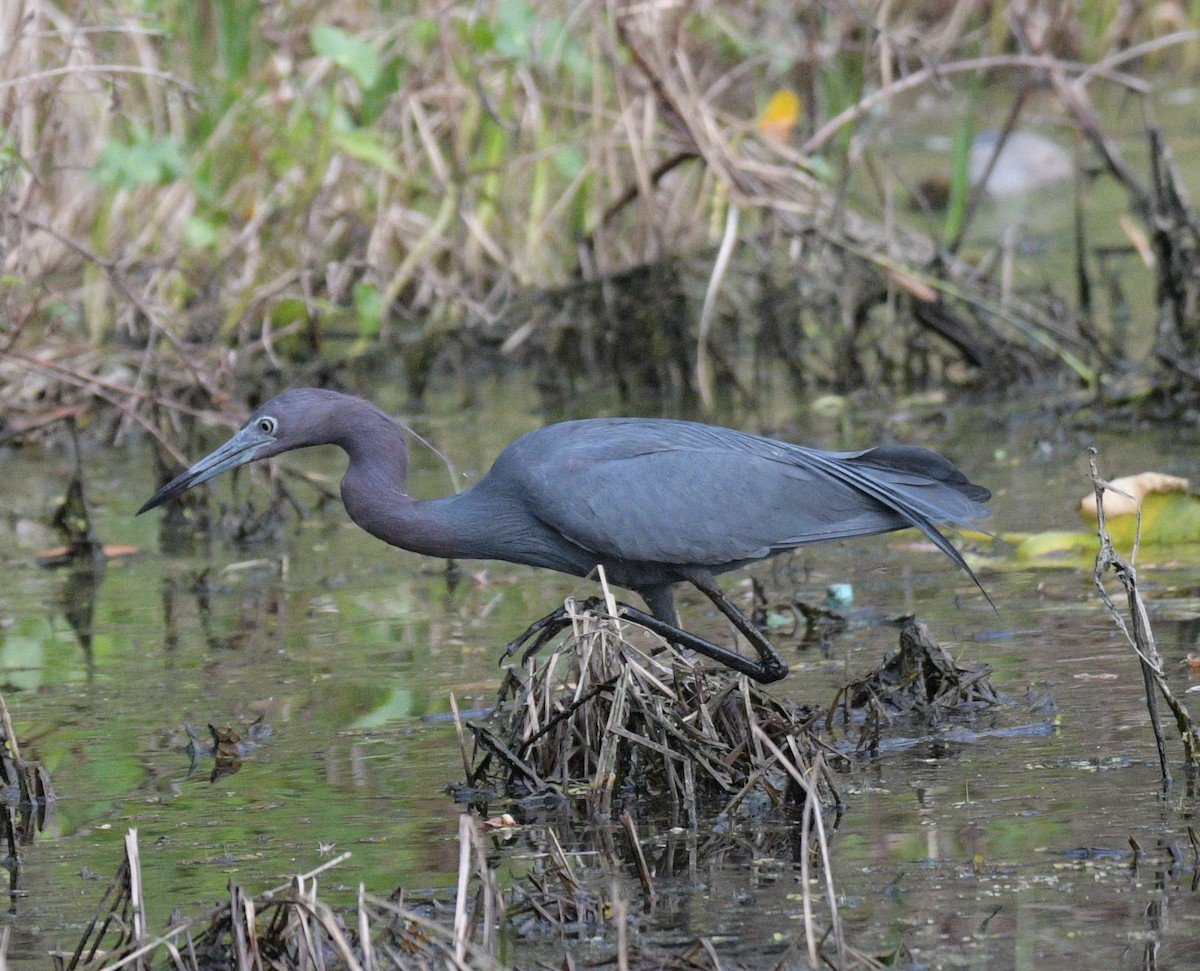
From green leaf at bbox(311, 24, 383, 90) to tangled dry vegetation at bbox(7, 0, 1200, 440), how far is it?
0.04 feet

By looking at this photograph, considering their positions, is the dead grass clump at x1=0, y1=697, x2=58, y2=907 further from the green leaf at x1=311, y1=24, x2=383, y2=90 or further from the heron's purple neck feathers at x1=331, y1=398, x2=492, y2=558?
the green leaf at x1=311, y1=24, x2=383, y2=90

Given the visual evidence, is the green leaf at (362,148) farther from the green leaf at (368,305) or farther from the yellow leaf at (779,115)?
the yellow leaf at (779,115)

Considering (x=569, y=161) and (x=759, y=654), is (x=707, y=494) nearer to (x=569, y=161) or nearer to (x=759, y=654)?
(x=759, y=654)

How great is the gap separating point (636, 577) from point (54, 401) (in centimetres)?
438

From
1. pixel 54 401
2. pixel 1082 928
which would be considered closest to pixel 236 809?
pixel 1082 928

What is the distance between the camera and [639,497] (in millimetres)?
5250

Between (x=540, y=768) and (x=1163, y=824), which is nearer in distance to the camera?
(x=1163, y=824)

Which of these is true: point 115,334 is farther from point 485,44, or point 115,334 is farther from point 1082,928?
point 1082,928

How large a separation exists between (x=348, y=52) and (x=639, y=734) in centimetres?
513

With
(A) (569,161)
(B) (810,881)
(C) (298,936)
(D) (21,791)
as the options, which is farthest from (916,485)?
(A) (569,161)

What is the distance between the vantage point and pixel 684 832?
14.1 ft

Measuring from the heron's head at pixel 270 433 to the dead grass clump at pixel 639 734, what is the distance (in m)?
1.21

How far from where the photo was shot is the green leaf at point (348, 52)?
8656 mm

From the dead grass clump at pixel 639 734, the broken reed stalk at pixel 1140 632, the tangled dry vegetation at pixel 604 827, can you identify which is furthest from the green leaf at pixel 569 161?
the broken reed stalk at pixel 1140 632
